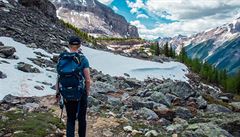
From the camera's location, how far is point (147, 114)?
75.0ft

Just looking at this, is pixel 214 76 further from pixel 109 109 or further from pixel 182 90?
pixel 109 109

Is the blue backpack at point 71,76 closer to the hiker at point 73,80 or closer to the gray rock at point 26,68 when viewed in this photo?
the hiker at point 73,80

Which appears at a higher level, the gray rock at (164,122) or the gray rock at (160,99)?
the gray rock at (160,99)

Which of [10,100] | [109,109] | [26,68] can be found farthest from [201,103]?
[26,68]

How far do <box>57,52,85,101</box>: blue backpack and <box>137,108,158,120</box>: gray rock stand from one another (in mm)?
10270

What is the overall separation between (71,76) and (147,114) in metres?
11.0

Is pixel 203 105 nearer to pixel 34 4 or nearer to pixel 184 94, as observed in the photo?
pixel 184 94

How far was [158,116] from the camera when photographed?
75.0ft

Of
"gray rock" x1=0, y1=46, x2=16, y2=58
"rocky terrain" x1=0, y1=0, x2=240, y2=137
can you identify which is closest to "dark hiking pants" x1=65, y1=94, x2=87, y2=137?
"rocky terrain" x1=0, y1=0, x2=240, y2=137

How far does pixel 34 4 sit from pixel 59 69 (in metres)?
70.8

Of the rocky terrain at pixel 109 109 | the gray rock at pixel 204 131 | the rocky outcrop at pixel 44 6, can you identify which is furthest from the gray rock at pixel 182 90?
the rocky outcrop at pixel 44 6

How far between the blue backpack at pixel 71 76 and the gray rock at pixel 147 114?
10.3 meters

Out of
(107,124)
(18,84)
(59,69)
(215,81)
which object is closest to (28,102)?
(18,84)

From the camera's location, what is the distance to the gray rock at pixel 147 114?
22484 millimetres
